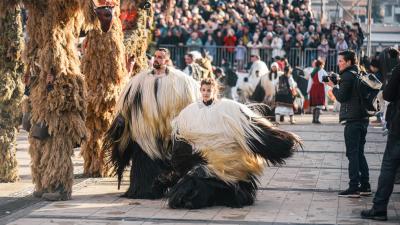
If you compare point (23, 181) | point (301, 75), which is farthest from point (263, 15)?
point (23, 181)

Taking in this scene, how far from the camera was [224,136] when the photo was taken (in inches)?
444

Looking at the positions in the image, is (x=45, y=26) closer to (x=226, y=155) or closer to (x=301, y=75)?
(x=226, y=155)

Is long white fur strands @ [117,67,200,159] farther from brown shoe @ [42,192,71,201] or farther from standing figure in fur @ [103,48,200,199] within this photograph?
brown shoe @ [42,192,71,201]

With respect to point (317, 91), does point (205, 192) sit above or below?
below

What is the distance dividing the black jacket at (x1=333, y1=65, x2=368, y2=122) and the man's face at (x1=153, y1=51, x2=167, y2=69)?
2.21 meters

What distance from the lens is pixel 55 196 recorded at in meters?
11.6

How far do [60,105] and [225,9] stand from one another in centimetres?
2185

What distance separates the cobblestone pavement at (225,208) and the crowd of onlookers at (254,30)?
15.6 metres

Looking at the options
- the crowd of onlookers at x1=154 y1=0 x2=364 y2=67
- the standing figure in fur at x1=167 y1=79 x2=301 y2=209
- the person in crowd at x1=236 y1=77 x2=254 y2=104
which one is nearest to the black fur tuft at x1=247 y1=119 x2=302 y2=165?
the standing figure in fur at x1=167 y1=79 x2=301 y2=209

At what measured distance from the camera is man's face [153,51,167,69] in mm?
12195

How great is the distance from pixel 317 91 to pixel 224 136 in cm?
1470


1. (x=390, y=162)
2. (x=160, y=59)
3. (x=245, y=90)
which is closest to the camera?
(x=390, y=162)

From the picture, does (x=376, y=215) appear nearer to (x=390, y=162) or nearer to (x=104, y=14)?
(x=390, y=162)

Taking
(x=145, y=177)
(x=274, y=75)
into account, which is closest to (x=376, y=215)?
(x=145, y=177)
